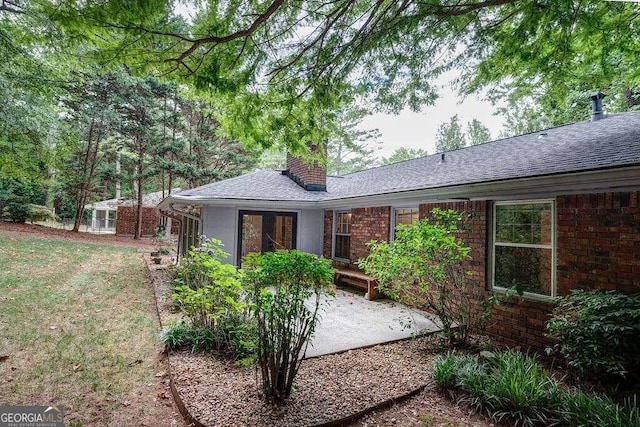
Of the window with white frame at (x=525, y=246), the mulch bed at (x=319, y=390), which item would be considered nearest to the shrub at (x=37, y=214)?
the mulch bed at (x=319, y=390)

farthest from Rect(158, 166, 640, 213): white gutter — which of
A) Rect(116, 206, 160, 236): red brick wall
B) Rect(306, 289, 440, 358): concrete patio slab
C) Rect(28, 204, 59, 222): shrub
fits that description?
Rect(116, 206, 160, 236): red brick wall

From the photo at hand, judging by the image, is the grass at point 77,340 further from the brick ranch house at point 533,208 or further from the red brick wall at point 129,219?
the red brick wall at point 129,219

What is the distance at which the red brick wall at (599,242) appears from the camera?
377cm

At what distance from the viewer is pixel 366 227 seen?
8641mm

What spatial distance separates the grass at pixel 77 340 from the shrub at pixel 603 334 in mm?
4433

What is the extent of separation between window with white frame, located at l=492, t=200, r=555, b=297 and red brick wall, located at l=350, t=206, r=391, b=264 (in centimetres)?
291

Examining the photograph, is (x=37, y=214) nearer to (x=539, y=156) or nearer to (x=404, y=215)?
(x=404, y=215)

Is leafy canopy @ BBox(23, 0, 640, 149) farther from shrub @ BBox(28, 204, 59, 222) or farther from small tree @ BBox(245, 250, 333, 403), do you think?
shrub @ BBox(28, 204, 59, 222)

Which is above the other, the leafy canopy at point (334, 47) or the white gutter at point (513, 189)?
the leafy canopy at point (334, 47)

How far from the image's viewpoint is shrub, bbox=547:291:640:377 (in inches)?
123

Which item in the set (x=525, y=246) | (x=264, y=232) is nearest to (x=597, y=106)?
(x=525, y=246)

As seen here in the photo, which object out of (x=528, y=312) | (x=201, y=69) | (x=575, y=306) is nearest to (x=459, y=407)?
(x=575, y=306)

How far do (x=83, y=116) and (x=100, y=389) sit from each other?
17636mm

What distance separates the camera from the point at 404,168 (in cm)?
1000
